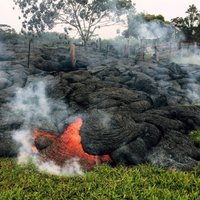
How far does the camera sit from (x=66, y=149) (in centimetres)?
1596

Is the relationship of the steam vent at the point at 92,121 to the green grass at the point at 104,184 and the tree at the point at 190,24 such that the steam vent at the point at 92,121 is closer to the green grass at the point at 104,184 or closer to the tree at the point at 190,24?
the green grass at the point at 104,184

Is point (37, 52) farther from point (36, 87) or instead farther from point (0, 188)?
point (0, 188)

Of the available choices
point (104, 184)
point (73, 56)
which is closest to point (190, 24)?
point (73, 56)

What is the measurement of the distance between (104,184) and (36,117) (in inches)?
296

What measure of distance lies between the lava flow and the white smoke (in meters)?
0.29

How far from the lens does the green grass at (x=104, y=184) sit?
11414mm

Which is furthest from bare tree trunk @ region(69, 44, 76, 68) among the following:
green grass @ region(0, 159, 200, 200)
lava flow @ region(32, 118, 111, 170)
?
green grass @ region(0, 159, 200, 200)

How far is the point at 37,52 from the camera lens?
3334cm

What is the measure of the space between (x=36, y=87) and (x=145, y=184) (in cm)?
1183

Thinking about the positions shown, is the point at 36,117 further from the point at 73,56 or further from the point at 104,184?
the point at 73,56

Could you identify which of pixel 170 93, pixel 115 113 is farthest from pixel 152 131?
pixel 170 93

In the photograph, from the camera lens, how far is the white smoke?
1455cm

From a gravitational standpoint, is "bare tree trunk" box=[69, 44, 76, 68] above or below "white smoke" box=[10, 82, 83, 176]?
above

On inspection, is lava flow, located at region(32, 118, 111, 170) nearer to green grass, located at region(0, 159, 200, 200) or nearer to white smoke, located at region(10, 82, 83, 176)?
white smoke, located at region(10, 82, 83, 176)
